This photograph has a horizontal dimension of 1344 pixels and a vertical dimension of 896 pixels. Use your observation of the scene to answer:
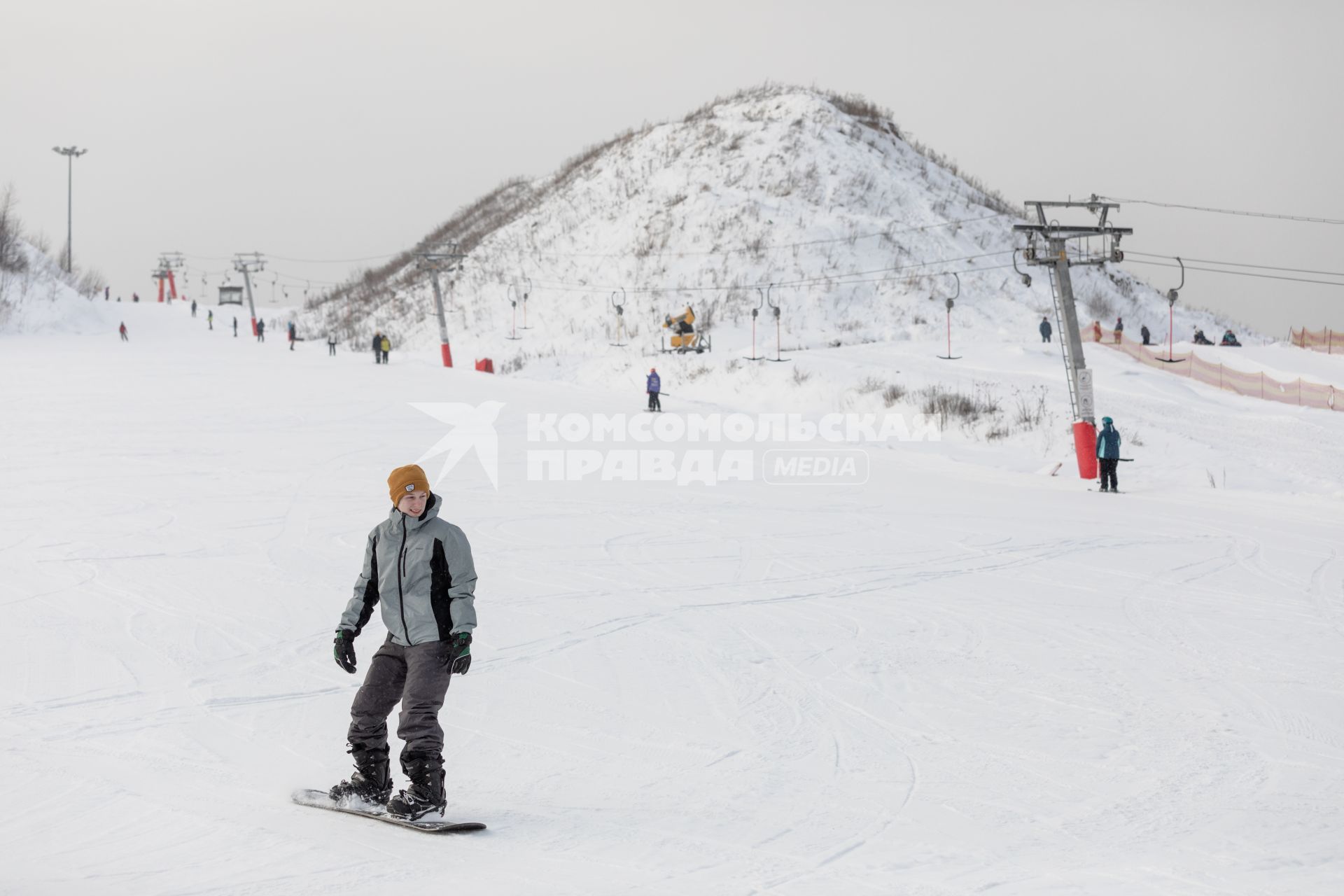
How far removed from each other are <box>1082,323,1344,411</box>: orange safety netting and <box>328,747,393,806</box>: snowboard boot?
95.8 feet

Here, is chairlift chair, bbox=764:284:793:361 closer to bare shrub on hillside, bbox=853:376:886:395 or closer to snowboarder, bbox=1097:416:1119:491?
bare shrub on hillside, bbox=853:376:886:395

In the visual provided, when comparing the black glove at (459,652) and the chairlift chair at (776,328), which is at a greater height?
the chairlift chair at (776,328)

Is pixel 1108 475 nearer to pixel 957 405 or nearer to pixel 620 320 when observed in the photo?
pixel 957 405

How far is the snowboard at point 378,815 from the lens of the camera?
5.41 m

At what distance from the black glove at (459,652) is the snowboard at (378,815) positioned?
2.45 ft

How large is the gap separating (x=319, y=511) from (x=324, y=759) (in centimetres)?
913

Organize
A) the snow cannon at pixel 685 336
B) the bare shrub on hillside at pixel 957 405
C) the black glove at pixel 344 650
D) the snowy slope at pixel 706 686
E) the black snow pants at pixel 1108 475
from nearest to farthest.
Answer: the snowy slope at pixel 706 686, the black glove at pixel 344 650, the black snow pants at pixel 1108 475, the bare shrub on hillside at pixel 957 405, the snow cannon at pixel 685 336

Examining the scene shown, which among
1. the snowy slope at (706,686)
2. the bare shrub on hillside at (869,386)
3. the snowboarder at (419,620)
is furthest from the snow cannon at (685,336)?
the snowboarder at (419,620)

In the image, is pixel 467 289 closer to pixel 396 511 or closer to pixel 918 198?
pixel 918 198

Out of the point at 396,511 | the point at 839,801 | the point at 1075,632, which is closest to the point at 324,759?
the point at 396,511

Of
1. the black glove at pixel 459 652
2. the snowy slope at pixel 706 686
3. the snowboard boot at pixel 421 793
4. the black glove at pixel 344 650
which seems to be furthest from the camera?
the black glove at pixel 344 650

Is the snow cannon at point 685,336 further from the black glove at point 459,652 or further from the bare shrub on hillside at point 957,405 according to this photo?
the black glove at point 459,652

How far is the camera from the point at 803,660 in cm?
896

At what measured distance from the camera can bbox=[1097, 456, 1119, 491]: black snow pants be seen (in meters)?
19.4
